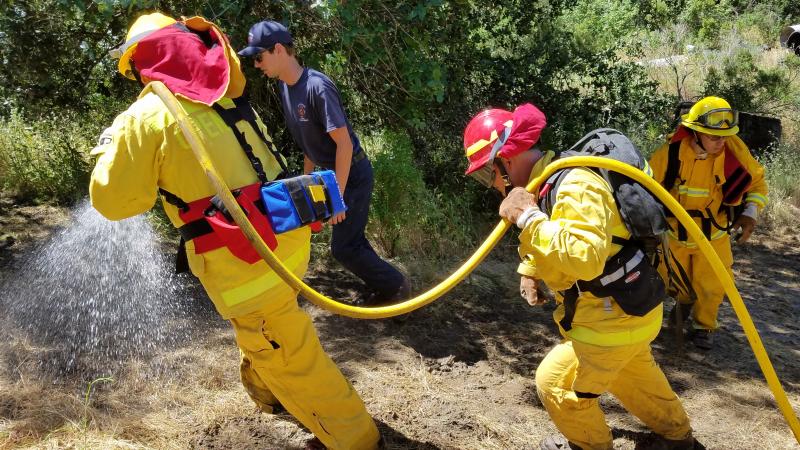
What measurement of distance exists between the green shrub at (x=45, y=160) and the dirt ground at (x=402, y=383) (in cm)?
106

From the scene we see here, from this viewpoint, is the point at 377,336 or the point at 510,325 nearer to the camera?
the point at 377,336

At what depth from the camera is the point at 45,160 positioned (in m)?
6.48

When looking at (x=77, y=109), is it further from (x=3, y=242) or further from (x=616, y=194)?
(x=616, y=194)

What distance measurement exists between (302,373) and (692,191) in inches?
118

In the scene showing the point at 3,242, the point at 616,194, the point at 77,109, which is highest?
the point at 616,194

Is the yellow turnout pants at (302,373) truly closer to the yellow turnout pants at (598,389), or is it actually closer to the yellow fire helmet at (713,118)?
the yellow turnout pants at (598,389)

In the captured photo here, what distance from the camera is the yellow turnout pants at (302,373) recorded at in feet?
9.16

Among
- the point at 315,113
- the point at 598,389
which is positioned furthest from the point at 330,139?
the point at 598,389

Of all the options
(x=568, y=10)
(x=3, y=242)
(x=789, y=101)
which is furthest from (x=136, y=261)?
(x=789, y=101)

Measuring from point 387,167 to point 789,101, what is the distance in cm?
688

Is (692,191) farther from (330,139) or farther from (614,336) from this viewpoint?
(330,139)

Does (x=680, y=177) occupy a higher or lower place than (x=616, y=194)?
lower

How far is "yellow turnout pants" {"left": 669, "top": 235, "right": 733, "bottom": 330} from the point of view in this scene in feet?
15.1

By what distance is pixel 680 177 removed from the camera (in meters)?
4.47
